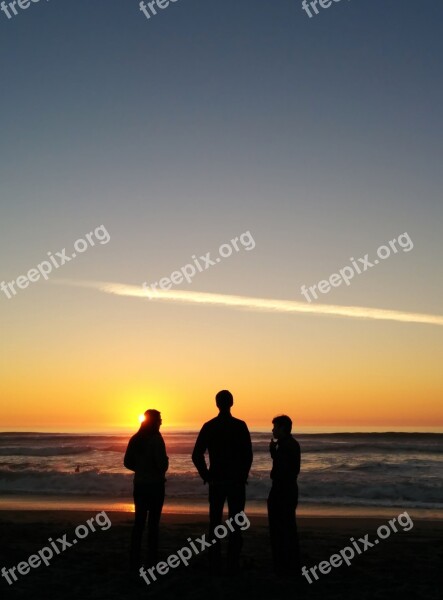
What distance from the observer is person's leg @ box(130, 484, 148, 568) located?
7.58 metres

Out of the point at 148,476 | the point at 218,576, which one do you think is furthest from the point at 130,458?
the point at 218,576

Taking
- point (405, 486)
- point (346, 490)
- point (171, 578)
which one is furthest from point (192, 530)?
point (405, 486)

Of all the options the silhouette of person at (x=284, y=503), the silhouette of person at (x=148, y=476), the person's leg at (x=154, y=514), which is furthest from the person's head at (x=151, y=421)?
the silhouette of person at (x=284, y=503)

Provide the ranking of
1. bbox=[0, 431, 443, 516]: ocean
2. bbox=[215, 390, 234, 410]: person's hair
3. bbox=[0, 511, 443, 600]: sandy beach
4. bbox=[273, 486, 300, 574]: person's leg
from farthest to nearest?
1. bbox=[0, 431, 443, 516]: ocean
2. bbox=[273, 486, 300, 574]: person's leg
3. bbox=[215, 390, 234, 410]: person's hair
4. bbox=[0, 511, 443, 600]: sandy beach

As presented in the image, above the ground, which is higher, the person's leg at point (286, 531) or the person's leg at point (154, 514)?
the person's leg at point (154, 514)

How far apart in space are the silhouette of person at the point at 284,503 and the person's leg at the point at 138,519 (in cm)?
147

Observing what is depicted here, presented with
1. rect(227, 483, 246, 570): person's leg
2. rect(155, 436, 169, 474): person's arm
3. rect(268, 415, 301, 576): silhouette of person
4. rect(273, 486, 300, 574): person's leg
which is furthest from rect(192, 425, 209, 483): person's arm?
rect(273, 486, 300, 574): person's leg

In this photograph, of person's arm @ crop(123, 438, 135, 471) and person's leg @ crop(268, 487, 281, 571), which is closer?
person's leg @ crop(268, 487, 281, 571)

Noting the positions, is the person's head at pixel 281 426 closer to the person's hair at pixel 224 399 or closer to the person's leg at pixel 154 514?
the person's hair at pixel 224 399

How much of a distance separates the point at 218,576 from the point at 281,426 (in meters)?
1.78

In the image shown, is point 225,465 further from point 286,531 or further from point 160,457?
point 286,531

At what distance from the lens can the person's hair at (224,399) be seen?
7312 mm

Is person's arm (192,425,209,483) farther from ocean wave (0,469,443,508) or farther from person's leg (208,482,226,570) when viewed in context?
ocean wave (0,469,443,508)

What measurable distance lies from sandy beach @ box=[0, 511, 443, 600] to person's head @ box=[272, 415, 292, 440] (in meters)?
1.56
